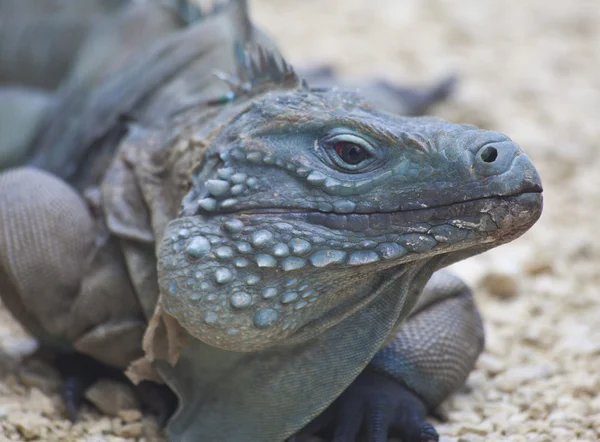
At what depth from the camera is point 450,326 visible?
152 inches

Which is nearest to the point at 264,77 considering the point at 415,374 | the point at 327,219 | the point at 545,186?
the point at 327,219

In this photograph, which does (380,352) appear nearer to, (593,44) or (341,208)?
(341,208)

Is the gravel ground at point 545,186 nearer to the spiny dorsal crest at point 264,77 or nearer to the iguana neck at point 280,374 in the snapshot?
the iguana neck at point 280,374

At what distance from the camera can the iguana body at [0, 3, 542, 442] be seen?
2984mm

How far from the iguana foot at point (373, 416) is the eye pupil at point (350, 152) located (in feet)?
3.33

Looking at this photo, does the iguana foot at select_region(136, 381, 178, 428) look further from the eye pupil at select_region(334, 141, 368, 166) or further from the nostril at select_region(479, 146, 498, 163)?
the nostril at select_region(479, 146, 498, 163)

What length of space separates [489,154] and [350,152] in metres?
0.48

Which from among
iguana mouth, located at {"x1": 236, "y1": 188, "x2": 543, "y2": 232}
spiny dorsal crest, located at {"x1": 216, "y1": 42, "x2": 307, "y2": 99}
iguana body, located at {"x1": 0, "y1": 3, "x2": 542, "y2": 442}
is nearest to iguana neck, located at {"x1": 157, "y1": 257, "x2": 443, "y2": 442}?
iguana body, located at {"x1": 0, "y1": 3, "x2": 542, "y2": 442}

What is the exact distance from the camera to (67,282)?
3902 millimetres

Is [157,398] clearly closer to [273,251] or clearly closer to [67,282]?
[67,282]

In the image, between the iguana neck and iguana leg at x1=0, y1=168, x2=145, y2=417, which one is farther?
iguana leg at x1=0, y1=168, x2=145, y2=417

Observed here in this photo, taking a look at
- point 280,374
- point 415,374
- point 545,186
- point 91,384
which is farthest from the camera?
point 545,186

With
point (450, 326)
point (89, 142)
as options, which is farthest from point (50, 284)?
point (450, 326)

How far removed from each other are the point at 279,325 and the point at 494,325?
2.28 metres
